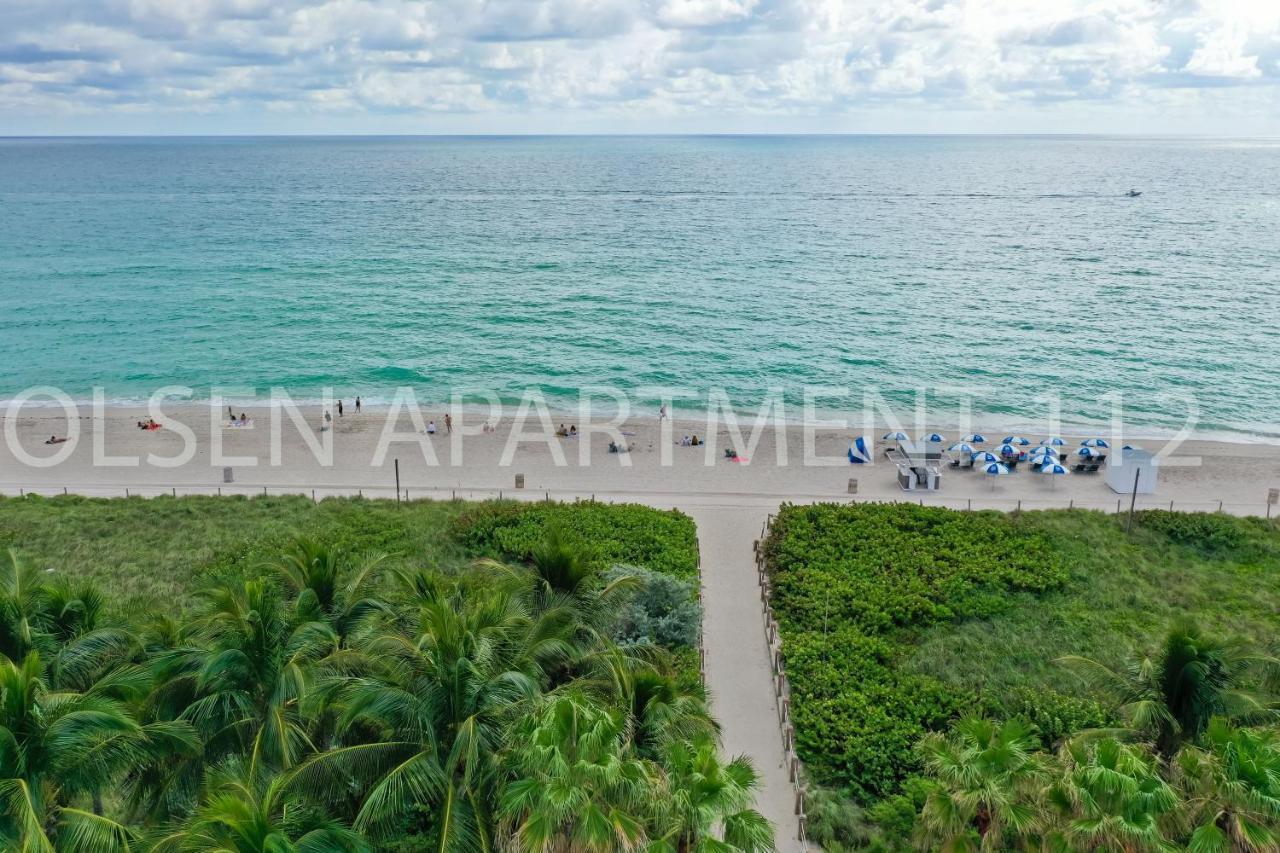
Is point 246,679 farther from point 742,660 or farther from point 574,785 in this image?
point 742,660

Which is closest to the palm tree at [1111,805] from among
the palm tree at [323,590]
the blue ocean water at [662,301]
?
the palm tree at [323,590]

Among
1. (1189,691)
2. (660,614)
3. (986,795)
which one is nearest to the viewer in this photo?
(986,795)

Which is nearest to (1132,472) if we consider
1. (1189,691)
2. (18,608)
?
(1189,691)

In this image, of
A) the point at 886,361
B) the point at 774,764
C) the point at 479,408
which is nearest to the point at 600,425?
the point at 479,408

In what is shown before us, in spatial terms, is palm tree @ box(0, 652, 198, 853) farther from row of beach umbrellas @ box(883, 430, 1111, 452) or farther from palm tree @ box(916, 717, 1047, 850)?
row of beach umbrellas @ box(883, 430, 1111, 452)

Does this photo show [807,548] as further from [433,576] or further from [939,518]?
[433,576]

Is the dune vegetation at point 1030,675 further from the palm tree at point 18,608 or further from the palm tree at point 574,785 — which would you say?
the palm tree at point 18,608

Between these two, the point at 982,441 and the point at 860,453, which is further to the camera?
the point at 982,441

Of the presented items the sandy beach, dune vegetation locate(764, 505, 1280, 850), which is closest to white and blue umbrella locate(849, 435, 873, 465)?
the sandy beach
